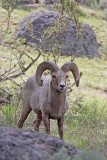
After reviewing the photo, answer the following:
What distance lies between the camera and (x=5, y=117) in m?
9.07

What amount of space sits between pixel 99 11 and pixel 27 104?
815 inches

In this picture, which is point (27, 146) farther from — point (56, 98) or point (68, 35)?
point (68, 35)

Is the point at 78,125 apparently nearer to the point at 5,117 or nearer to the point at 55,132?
the point at 55,132

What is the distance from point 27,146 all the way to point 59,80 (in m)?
2.94

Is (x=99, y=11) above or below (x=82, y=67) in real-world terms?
above

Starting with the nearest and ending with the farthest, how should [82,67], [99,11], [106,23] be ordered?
[82,67], [106,23], [99,11]

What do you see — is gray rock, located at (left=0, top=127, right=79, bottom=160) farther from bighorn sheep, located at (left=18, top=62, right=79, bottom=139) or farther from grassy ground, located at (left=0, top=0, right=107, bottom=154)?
grassy ground, located at (left=0, top=0, right=107, bottom=154)

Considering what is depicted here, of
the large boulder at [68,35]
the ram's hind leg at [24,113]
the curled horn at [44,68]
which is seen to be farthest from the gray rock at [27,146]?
the large boulder at [68,35]

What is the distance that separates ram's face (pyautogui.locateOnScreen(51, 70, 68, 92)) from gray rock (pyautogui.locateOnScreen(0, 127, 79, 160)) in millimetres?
2449

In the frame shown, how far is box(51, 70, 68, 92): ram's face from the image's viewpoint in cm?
673

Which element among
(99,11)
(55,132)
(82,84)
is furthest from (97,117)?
(99,11)

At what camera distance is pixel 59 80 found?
6.86 m

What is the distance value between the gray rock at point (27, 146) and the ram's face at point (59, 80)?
96.4 inches

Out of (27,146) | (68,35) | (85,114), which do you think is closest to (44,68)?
(85,114)
